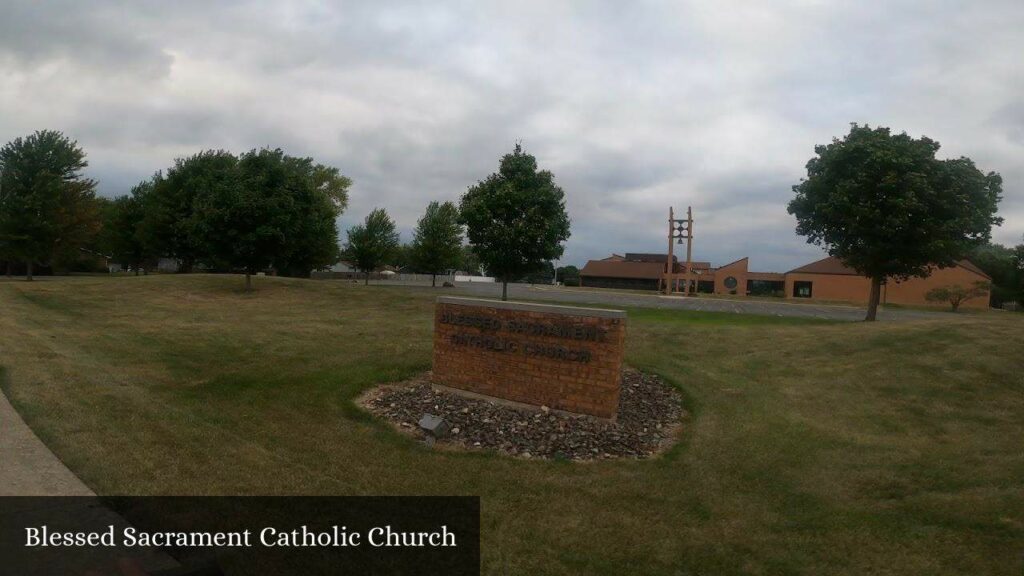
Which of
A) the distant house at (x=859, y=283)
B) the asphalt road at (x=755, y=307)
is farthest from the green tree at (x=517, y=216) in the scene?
the distant house at (x=859, y=283)

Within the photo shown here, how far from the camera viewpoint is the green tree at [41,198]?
33.3 metres

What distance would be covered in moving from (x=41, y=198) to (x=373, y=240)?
19019 millimetres

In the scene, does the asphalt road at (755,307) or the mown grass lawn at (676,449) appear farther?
the asphalt road at (755,307)

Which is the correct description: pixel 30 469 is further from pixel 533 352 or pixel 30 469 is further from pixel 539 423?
pixel 533 352

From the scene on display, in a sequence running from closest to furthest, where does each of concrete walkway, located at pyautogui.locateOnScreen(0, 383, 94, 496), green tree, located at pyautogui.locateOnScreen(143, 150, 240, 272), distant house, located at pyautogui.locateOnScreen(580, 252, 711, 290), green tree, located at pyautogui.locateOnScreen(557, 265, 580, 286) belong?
1. concrete walkway, located at pyautogui.locateOnScreen(0, 383, 94, 496)
2. green tree, located at pyautogui.locateOnScreen(143, 150, 240, 272)
3. distant house, located at pyautogui.locateOnScreen(580, 252, 711, 290)
4. green tree, located at pyautogui.locateOnScreen(557, 265, 580, 286)

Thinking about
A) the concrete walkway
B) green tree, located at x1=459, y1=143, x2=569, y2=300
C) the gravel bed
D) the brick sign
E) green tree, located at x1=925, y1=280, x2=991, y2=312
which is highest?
green tree, located at x1=459, y1=143, x2=569, y2=300

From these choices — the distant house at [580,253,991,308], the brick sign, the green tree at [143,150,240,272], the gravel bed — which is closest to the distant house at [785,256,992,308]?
the distant house at [580,253,991,308]

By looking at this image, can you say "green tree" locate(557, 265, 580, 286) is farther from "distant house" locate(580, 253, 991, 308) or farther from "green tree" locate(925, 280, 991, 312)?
"green tree" locate(925, 280, 991, 312)

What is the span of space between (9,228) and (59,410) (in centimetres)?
3373

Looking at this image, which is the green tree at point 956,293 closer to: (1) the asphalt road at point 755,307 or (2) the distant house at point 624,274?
(1) the asphalt road at point 755,307
